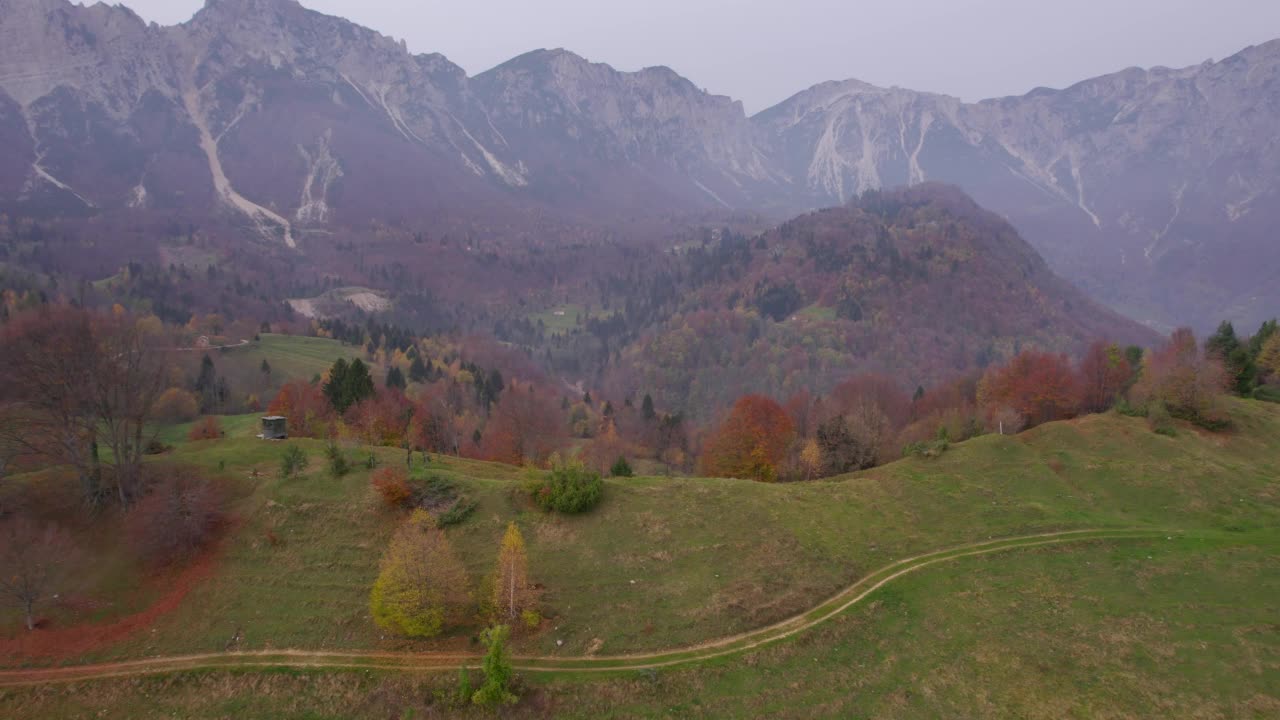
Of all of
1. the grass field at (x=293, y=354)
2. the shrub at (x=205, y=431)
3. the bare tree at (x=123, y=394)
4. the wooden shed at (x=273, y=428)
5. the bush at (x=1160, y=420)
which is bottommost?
the grass field at (x=293, y=354)

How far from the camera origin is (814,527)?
4547cm

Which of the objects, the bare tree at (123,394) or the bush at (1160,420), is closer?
the bare tree at (123,394)

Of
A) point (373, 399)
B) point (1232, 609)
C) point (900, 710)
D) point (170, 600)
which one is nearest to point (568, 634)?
point (900, 710)

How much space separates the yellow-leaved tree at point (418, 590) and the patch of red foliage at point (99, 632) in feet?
45.3

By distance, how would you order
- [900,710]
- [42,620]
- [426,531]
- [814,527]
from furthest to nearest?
[814,527], [426,531], [42,620], [900,710]

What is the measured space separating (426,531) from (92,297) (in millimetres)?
196261

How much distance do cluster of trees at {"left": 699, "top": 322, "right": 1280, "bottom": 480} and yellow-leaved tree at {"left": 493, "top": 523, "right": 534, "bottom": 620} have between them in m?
37.4

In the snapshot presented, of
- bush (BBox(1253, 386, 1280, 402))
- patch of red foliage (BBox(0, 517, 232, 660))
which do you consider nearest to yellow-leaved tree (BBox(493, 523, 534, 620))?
patch of red foliage (BBox(0, 517, 232, 660))

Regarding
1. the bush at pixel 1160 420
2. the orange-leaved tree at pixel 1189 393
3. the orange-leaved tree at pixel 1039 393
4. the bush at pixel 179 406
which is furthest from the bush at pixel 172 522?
the orange-leaved tree at pixel 1189 393

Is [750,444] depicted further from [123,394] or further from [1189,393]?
[123,394]

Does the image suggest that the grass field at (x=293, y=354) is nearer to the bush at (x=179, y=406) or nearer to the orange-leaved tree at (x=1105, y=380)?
the bush at (x=179, y=406)

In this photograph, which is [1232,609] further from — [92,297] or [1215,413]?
[92,297]

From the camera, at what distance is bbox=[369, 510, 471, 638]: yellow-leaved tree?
3528cm

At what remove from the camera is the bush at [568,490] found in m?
47.3
